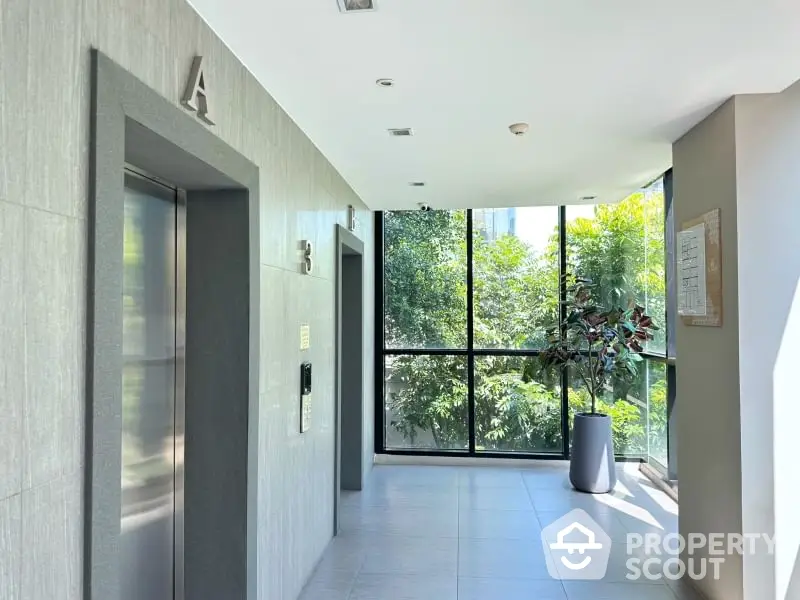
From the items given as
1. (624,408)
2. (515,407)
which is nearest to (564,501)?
(515,407)

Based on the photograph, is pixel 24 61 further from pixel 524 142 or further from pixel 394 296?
pixel 394 296

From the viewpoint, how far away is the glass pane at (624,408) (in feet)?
17.6

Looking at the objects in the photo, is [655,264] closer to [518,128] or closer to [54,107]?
[518,128]

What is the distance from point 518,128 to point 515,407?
347 cm

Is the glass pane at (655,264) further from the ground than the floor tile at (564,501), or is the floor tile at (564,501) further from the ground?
the glass pane at (655,264)

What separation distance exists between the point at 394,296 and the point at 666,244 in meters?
2.76

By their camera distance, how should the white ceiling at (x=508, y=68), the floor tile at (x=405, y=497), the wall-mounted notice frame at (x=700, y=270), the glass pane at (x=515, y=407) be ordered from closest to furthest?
the white ceiling at (x=508, y=68) < the wall-mounted notice frame at (x=700, y=270) < the floor tile at (x=405, y=497) < the glass pane at (x=515, y=407)

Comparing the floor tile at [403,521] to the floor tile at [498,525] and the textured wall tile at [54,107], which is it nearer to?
the floor tile at [498,525]

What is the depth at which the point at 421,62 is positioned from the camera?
2.26m

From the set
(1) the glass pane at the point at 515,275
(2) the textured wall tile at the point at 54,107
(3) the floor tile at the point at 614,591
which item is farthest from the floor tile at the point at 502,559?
(2) the textured wall tile at the point at 54,107

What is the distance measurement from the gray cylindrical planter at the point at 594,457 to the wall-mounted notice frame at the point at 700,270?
191 centimetres

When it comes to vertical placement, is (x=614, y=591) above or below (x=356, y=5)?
below

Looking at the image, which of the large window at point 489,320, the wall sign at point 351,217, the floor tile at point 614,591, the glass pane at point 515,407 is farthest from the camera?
the glass pane at point 515,407

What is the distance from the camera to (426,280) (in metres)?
5.86
